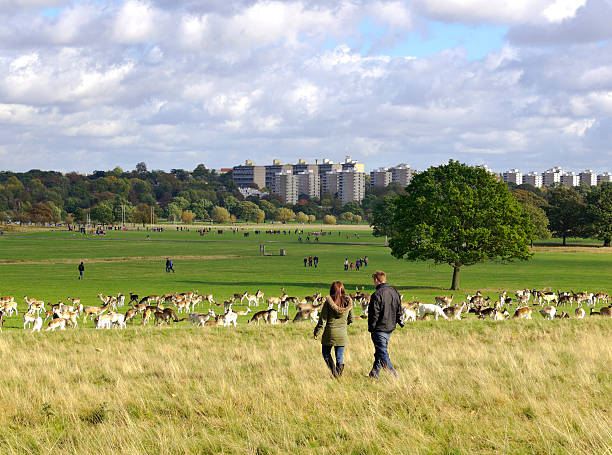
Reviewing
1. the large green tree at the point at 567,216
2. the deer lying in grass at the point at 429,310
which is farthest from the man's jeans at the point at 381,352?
the large green tree at the point at 567,216

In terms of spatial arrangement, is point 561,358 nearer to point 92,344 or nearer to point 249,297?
point 92,344

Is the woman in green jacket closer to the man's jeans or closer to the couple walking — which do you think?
the couple walking

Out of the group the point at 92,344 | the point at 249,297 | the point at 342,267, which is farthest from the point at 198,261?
the point at 92,344

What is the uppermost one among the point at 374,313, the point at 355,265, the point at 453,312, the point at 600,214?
the point at 600,214

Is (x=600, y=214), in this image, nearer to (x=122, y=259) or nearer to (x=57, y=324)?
(x=122, y=259)

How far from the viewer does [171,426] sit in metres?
9.64

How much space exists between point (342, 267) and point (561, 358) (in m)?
56.8

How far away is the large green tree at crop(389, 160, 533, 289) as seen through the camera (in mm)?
51906

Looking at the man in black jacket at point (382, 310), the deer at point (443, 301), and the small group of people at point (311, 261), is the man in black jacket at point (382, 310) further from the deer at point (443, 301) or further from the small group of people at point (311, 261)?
the small group of people at point (311, 261)

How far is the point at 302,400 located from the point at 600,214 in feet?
394

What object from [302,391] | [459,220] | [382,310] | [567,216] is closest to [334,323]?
[382,310]

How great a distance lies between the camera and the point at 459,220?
5241 centimetres

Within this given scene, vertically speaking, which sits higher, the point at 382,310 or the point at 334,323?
the point at 382,310

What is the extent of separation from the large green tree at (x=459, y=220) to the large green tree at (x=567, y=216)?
7488cm
